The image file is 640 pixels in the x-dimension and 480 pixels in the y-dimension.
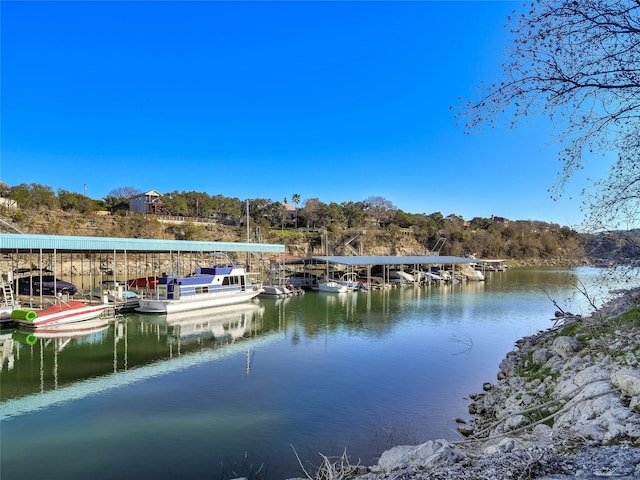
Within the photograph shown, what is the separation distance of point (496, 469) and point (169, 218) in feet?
224

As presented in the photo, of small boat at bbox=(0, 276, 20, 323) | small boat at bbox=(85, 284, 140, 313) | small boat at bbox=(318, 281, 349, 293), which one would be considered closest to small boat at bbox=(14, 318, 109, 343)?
small boat at bbox=(0, 276, 20, 323)

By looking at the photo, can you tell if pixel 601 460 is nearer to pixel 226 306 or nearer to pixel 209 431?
pixel 209 431

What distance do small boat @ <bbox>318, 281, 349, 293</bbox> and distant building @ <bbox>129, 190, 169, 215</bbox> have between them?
139 ft

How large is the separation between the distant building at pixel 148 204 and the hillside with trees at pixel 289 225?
3.83 feet

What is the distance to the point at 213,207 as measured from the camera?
77.2 meters

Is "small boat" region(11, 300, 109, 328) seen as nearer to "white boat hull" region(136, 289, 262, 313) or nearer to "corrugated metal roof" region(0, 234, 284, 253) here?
"white boat hull" region(136, 289, 262, 313)

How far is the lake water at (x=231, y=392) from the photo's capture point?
8.36 m

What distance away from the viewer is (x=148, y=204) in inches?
2842

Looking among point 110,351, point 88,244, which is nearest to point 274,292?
point 88,244

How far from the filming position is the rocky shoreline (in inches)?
172

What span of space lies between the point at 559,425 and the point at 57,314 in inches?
860

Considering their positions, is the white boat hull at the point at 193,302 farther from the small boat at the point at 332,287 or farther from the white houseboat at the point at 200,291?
the small boat at the point at 332,287

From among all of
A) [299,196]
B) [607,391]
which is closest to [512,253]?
[299,196]

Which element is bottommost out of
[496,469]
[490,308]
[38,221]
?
[490,308]
